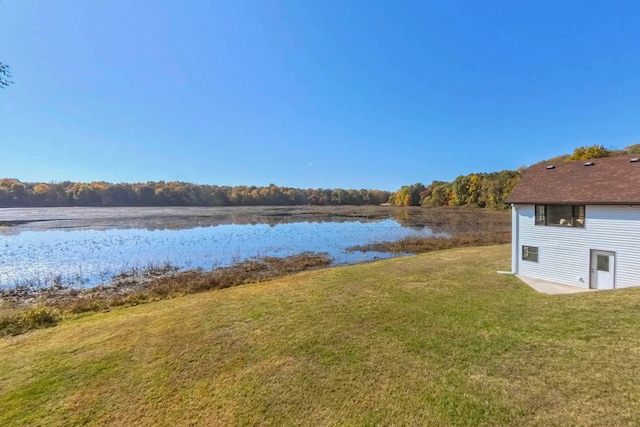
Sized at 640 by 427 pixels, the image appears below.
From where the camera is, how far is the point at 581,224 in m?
11.2

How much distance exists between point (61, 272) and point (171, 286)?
8.36m

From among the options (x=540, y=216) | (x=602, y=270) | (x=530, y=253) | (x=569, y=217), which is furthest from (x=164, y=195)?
(x=602, y=270)

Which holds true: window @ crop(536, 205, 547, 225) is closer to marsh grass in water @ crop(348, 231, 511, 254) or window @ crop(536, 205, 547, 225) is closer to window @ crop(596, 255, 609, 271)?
window @ crop(596, 255, 609, 271)

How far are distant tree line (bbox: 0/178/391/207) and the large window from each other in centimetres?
11018

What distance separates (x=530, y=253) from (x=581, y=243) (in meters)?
2.10

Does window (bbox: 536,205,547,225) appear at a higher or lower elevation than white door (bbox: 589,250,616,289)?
higher

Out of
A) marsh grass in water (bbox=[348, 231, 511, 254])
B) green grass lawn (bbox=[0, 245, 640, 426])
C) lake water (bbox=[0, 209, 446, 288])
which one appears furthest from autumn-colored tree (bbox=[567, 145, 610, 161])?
green grass lawn (bbox=[0, 245, 640, 426])

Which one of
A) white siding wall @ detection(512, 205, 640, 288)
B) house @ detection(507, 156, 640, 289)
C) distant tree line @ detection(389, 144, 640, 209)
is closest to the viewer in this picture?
white siding wall @ detection(512, 205, 640, 288)

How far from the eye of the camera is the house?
10.0 m

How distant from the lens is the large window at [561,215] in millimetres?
11281

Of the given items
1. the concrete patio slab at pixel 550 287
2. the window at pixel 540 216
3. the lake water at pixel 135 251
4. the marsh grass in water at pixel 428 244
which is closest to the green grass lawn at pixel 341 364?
the concrete patio slab at pixel 550 287

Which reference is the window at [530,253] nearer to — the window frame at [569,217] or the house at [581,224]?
the house at [581,224]

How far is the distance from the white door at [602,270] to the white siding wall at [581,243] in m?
0.13

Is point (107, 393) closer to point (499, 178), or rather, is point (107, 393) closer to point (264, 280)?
point (264, 280)
